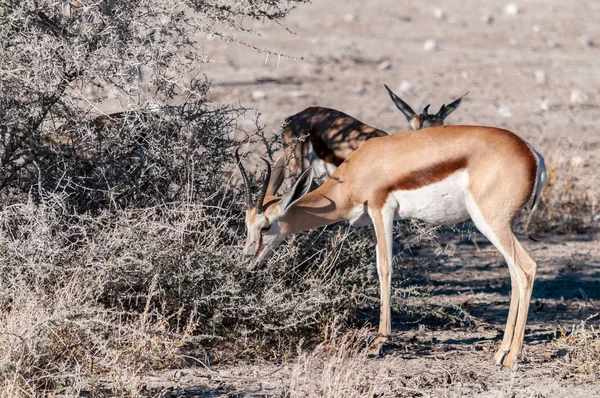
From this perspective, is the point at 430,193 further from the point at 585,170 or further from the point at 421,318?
the point at 585,170

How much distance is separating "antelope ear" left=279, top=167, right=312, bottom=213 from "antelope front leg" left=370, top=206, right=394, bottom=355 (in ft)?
1.65

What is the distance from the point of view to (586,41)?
67.7 feet

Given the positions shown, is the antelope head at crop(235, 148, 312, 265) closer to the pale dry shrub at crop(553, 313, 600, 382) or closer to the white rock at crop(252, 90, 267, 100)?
the pale dry shrub at crop(553, 313, 600, 382)

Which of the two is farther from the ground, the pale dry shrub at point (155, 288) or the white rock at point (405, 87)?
the white rock at point (405, 87)

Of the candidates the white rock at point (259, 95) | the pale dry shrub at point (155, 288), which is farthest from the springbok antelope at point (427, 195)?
the white rock at point (259, 95)

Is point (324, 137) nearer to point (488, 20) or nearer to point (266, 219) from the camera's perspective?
point (266, 219)

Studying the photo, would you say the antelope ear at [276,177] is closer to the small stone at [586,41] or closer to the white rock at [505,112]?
the white rock at [505,112]

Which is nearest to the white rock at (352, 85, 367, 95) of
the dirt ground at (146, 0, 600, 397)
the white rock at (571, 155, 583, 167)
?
the dirt ground at (146, 0, 600, 397)

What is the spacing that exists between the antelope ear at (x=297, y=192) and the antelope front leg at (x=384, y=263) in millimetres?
504

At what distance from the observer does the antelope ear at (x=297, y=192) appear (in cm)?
597

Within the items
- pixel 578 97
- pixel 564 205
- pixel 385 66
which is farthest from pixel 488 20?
pixel 564 205

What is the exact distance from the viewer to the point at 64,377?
4.64 meters

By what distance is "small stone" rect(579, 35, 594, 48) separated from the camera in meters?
20.4

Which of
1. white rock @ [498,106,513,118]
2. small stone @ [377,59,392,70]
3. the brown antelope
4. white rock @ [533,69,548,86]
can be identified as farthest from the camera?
small stone @ [377,59,392,70]
